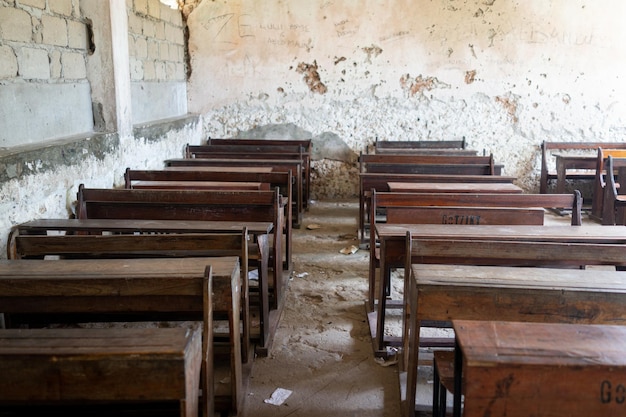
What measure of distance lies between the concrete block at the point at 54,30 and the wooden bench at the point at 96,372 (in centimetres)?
324

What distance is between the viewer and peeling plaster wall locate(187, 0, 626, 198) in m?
7.27

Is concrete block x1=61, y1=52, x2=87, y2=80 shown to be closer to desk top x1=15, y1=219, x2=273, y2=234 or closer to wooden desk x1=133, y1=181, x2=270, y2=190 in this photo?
wooden desk x1=133, y1=181, x2=270, y2=190

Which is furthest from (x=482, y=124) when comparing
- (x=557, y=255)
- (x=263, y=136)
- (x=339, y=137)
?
(x=557, y=255)

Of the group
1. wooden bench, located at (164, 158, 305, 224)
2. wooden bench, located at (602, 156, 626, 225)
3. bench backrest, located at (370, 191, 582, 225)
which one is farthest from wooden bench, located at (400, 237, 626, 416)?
wooden bench, located at (602, 156, 626, 225)

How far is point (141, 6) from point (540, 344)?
222 inches

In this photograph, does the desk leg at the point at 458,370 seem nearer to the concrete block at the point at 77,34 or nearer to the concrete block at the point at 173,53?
the concrete block at the point at 77,34

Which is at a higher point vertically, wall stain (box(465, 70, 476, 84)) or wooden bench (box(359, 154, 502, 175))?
wall stain (box(465, 70, 476, 84))

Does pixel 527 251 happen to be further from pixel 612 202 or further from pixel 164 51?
pixel 164 51

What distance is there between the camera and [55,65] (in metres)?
4.13

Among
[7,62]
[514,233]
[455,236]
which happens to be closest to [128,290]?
[455,236]

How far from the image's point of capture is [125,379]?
1.37 metres

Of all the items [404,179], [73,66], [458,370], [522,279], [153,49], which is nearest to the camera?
[458,370]

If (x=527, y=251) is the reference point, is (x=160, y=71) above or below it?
above

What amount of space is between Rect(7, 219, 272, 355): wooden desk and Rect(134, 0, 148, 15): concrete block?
317cm
